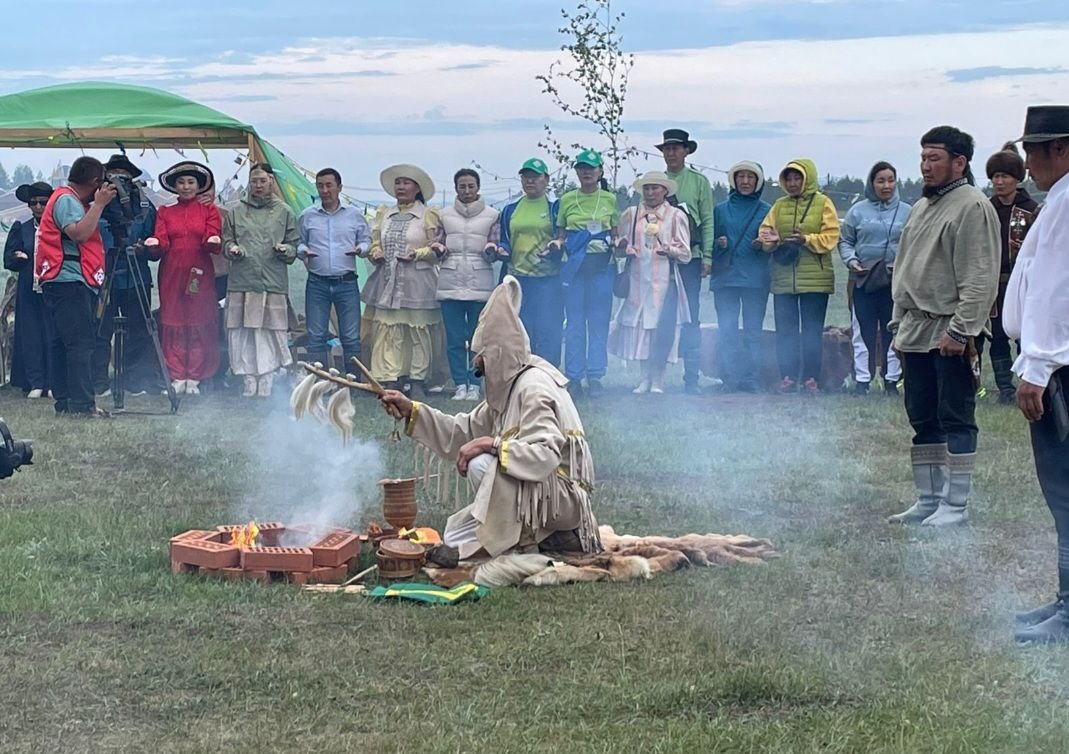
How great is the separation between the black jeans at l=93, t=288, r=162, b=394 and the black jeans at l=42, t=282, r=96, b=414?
135cm

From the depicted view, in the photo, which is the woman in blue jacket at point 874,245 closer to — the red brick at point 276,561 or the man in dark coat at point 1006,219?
the man in dark coat at point 1006,219

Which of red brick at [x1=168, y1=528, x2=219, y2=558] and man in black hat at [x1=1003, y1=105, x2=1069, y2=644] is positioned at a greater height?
man in black hat at [x1=1003, y1=105, x2=1069, y2=644]

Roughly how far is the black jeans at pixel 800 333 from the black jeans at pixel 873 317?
11.8 inches

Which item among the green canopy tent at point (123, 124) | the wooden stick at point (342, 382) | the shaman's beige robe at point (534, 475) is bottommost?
the shaman's beige robe at point (534, 475)

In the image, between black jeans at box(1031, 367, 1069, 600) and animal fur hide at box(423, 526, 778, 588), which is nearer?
black jeans at box(1031, 367, 1069, 600)

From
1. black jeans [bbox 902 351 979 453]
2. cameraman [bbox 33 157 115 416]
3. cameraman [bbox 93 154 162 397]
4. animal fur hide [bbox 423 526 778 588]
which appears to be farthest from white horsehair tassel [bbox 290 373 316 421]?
cameraman [bbox 93 154 162 397]

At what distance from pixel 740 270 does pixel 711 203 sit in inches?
24.4

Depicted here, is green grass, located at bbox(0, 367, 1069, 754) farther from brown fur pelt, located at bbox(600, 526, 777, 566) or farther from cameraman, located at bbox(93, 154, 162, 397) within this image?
cameraman, located at bbox(93, 154, 162, 397)

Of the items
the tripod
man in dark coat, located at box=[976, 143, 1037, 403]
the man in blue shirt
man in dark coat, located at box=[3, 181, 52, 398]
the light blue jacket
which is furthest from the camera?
the man in blue shirt

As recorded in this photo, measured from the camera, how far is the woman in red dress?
12.9 meters

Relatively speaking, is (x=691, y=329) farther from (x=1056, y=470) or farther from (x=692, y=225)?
(x=1056, y=470)

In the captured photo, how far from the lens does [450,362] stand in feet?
41.8

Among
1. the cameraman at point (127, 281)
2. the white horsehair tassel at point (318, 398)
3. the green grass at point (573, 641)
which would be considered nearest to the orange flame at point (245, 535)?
the green grass at point (573, 641)

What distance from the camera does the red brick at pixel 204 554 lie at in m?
6.57
